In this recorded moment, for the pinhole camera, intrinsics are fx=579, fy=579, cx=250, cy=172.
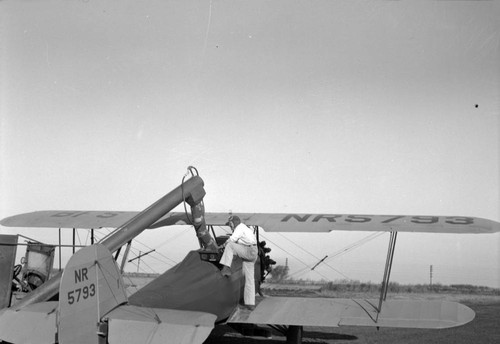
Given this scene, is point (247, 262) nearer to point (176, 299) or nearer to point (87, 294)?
point (176, 299)

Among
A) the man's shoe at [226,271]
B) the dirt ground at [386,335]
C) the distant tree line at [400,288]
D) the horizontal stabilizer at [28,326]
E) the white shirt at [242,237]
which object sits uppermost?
the white shirt at [242,237]

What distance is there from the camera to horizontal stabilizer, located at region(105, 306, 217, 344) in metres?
4.99

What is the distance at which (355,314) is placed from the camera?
26.0 feet

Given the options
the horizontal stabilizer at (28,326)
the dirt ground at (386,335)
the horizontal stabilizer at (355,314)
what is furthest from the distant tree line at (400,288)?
the horizontal stabilizer at (28,326)

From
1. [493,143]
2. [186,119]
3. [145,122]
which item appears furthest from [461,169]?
[145,122]

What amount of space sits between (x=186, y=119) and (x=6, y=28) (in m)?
4.02

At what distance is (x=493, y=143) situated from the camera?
1175cm

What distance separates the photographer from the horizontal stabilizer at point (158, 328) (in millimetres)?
4992

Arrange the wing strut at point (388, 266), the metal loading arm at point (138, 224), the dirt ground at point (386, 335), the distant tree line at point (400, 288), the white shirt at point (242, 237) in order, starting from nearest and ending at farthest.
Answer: the metal loading arm at point (138, 224) → the wing strut at point (388, 266) → the white shirt at point (242, 237) → the dirt ground at point (386, 335) → the distant tree line at point (400, 288)

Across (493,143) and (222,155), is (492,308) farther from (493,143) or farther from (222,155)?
(222,155)

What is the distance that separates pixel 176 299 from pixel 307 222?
340cm

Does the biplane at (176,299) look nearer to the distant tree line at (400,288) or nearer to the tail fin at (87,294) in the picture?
the tail fin at (87,294)

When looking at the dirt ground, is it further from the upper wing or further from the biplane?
the upper wing

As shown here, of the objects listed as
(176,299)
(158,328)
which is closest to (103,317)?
(158,328)
